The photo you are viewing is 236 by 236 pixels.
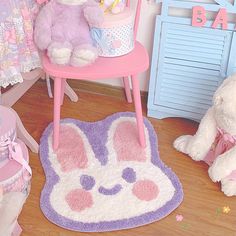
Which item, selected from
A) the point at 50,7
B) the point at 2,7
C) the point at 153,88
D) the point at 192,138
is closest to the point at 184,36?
the point at 153,88

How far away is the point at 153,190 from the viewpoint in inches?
62.7

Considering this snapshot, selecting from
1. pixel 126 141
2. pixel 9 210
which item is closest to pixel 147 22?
pixel 126 141

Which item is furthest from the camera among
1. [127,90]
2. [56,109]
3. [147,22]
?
[127,90]

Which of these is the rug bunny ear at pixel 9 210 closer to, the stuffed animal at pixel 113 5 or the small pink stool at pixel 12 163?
the small pink stool at pixel 12 163

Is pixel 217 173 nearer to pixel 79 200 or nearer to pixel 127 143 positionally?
pixel 127 143

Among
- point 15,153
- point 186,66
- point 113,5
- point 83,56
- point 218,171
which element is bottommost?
point 218,171

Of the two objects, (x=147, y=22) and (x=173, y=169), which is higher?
(x=147, y=22)

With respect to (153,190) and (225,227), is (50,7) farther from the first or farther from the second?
(225,227)

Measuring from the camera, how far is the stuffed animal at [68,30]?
5.07 feet

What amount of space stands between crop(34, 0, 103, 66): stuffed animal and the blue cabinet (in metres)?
0.37

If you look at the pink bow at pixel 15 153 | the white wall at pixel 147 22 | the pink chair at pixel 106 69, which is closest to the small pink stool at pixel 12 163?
the pink bow at pixel 15 153

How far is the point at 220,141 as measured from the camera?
170 cm

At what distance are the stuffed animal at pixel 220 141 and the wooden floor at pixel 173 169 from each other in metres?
0.05

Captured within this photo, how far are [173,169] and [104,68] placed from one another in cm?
52
